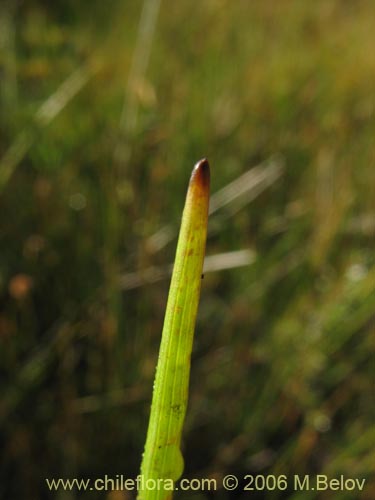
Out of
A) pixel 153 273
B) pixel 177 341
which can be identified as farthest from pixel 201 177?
pixel 153 273

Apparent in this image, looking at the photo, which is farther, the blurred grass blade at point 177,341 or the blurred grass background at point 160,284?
the blurred grass background at point 160,284

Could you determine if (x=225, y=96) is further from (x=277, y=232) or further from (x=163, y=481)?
(x=163, y=481)

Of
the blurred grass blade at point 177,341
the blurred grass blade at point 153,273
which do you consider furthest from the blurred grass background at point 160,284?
the blurred grass blade at point 177,341

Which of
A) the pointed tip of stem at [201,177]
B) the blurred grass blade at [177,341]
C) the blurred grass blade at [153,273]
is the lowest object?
the blurred grass blade at [177,341]

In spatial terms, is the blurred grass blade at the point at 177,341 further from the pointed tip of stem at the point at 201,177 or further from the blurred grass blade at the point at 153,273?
the blurred grass blade at the point at 153,273

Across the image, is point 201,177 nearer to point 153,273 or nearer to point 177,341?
point 177,341

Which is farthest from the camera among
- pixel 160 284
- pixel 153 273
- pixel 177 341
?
pixel 160 284
